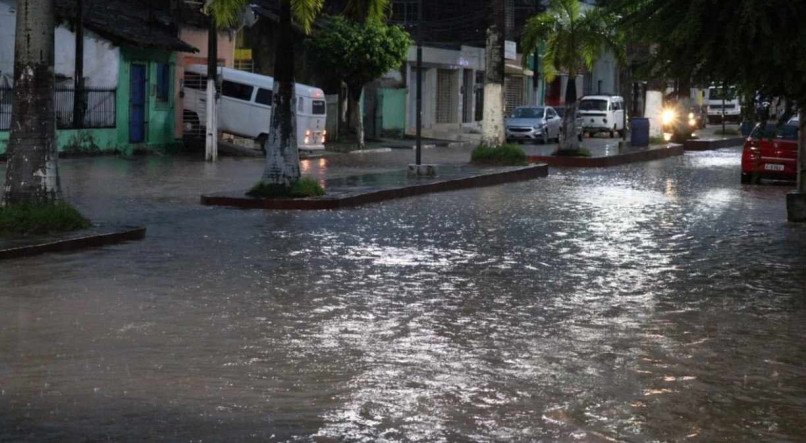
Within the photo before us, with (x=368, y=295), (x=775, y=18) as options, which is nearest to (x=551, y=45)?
(x=775, y=18)

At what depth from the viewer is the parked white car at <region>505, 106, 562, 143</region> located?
52656 mm

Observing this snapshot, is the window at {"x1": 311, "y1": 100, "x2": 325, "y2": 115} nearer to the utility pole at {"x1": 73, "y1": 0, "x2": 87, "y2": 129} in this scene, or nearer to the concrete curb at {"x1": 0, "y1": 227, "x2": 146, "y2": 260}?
the utility pole at {"x1": 73, "y1": 0, "x2": 87, "y2": 129}

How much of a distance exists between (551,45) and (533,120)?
43.3 ft

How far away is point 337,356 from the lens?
949 centimetres

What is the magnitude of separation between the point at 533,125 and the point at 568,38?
1352 centimetres

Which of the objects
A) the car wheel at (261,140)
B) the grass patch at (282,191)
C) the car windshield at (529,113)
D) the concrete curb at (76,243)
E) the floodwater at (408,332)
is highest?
the car windshield at (529,113)

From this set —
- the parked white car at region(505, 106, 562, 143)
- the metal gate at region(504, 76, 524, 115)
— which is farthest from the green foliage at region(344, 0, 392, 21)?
the metal gate at region(504, 76, 524, 115)

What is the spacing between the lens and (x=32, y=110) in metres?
16.0

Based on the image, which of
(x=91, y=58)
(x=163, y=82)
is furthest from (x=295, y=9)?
(x=163, y=82)

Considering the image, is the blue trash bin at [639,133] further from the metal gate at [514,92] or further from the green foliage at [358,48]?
the metal gate at [514,92]

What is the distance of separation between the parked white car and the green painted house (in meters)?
16.3

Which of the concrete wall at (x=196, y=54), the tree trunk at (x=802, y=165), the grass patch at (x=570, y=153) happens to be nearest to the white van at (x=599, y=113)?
the concrete wall at (x=196, y=54)

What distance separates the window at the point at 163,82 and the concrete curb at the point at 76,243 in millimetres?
23101

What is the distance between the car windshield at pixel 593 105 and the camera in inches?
2400
